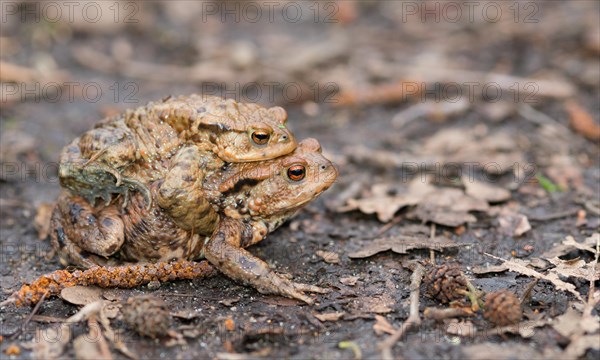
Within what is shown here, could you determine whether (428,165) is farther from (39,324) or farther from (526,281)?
(39,324)

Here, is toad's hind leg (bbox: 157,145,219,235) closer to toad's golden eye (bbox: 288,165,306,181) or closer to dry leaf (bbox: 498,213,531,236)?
toad's golden eye (bbox: 288,165,306,181)

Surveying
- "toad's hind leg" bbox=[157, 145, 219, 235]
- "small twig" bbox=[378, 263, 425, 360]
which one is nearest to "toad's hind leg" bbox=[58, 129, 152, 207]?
"toad's hind leg" bbox=[157, 145, 219, 235]

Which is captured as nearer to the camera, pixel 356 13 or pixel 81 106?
pixel 81 106

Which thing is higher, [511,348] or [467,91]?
[467,91]

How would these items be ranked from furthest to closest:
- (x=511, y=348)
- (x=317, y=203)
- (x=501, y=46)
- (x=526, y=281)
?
(x=501, y=46) < (x=317, y=203) < (x=526, y=281) < (x=511, y=348)

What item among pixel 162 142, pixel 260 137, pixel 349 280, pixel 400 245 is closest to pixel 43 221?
pixel 162 142

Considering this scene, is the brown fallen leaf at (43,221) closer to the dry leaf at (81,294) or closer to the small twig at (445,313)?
the dry leaf at (81,294)

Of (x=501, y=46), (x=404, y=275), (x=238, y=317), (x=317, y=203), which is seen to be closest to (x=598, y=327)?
(x=404, y=275)
